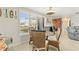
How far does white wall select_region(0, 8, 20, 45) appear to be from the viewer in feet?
3.94

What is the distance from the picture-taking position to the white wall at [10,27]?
1.20 m

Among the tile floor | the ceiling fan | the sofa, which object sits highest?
the ceiling fan

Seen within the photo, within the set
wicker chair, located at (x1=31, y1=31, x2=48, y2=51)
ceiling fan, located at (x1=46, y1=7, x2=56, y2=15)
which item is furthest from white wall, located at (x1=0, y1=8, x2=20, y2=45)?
ceiling fan, located at (x1=46, y1=7, x2=56, y2=15)

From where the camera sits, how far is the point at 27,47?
1.27 m

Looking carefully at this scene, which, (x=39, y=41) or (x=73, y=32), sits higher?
(x=73, y=32)

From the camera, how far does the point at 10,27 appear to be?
1.21m

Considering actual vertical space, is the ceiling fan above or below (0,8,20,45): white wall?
above

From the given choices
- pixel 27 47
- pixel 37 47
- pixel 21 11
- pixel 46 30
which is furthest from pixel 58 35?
pixel 21 11

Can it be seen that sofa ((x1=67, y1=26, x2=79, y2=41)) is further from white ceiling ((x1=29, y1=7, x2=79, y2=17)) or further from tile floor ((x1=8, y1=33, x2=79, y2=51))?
white ceiling ((x1=29, y1=7, x2=79, y2=17))

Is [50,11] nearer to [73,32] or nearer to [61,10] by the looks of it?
[61,10]

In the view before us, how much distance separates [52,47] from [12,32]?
0.49m

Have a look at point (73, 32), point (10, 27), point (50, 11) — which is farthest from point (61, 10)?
point (10, 27)

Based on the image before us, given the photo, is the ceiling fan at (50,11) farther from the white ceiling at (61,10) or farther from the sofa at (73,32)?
the sofa at (73,32)
